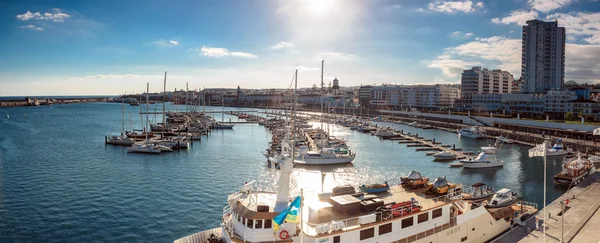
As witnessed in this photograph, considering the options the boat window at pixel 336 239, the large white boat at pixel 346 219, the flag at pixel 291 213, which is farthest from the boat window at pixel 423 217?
the flag at pixel 291 213

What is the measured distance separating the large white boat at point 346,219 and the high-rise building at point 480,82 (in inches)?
5212

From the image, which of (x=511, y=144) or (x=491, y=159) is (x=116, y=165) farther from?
(x=511, y=144)

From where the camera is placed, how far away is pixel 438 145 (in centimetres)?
7075

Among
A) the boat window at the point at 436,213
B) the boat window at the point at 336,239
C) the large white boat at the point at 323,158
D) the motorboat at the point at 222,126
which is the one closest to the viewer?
the boat window at the point at 336,239

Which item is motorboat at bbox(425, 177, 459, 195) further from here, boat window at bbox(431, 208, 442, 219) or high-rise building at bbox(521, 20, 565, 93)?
high-rise building at bbox(521, 20, 565, 93)

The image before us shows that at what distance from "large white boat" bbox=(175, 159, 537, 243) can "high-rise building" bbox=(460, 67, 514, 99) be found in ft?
434

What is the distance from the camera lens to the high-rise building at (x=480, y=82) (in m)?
150

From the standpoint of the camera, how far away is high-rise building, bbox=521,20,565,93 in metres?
137

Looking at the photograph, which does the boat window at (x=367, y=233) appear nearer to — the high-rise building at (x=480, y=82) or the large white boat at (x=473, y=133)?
the large white boat at (x=473, y=133)

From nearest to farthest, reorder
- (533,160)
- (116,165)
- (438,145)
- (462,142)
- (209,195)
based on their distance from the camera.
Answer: (209,195), (116,165), (533,160), (438,145), (462,142)

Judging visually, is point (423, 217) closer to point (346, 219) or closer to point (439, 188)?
point (439, 188)

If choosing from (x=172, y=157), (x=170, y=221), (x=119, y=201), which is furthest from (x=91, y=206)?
(x=172, y=157)

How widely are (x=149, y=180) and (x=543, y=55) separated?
146m

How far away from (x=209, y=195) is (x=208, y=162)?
18.9 meters
